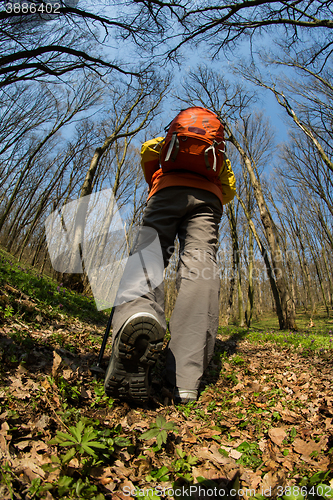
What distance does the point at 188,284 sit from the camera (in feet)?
5.99

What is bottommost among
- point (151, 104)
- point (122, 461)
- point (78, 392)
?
point (122, 461)

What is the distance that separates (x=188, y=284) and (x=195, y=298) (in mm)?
109

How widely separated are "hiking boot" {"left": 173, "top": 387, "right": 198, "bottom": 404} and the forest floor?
0.03 metres

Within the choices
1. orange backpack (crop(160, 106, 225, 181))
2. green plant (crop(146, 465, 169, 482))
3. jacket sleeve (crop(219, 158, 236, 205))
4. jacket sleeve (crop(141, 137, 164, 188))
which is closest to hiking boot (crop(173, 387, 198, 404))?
green plant (crop(146, 465, 169, 482))

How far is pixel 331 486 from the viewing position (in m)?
0.92

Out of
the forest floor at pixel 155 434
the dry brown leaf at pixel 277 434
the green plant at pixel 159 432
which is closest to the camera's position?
the forest floor at pixel 155 434

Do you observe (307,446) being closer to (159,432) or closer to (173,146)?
(159,432)

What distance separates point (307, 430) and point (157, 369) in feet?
3.83

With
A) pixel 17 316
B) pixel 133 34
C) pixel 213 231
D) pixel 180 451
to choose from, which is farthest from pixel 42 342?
pixel 133 34

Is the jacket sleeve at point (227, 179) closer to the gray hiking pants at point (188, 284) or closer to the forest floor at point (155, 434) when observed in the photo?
the gray hiking pants at point (188, 284)

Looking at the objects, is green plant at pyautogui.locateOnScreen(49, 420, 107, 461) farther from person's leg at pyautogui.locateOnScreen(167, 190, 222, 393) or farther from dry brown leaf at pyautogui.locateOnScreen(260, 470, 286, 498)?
person's leg at pyautogui.locateOnScreen(167, 190, 222, 393)

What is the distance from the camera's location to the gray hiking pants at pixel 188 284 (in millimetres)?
1673

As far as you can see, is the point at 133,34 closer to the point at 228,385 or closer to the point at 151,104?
the point at 228,385

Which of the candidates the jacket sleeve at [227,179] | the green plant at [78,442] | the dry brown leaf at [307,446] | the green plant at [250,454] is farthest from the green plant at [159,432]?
the jacket sleeve at [227,179]
